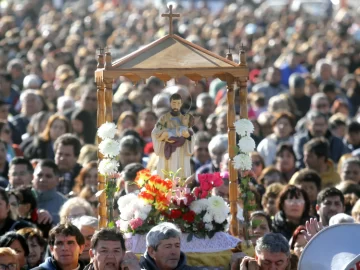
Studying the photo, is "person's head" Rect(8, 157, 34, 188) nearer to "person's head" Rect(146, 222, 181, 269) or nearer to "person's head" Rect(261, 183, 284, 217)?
"person's head" Rect(261, 183, 284, 217)

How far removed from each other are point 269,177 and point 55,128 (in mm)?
3448

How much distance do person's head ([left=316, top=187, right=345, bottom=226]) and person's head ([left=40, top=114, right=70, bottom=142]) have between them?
582 centimetres

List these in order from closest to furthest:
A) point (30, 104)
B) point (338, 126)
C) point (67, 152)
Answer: point (67, 152) < point (338, 126) < point (30, 104)

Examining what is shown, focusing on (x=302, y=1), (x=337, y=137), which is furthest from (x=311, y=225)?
(x=302, y=1)

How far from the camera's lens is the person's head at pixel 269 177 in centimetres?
1734

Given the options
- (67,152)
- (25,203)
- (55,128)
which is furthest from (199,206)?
(55,128)

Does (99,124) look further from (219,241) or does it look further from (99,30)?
(99,30)

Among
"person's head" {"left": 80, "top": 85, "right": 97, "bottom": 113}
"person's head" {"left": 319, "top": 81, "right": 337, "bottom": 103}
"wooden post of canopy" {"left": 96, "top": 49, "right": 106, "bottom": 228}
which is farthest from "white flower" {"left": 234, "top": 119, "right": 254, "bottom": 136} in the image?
"person's head" {"left": 319, "top": 81, "right": 337, "bottom": 103}

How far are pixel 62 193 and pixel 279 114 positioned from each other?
13.0 ft

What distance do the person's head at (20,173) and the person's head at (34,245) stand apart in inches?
115

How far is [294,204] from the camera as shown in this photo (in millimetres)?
14938

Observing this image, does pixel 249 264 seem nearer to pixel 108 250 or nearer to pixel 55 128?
pixel 108 250

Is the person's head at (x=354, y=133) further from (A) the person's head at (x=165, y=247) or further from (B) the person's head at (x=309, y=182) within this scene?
(A) the person's head at (x=165, y=247)

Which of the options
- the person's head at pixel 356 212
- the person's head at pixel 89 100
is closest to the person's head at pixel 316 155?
the person's head at pixel 356 212
